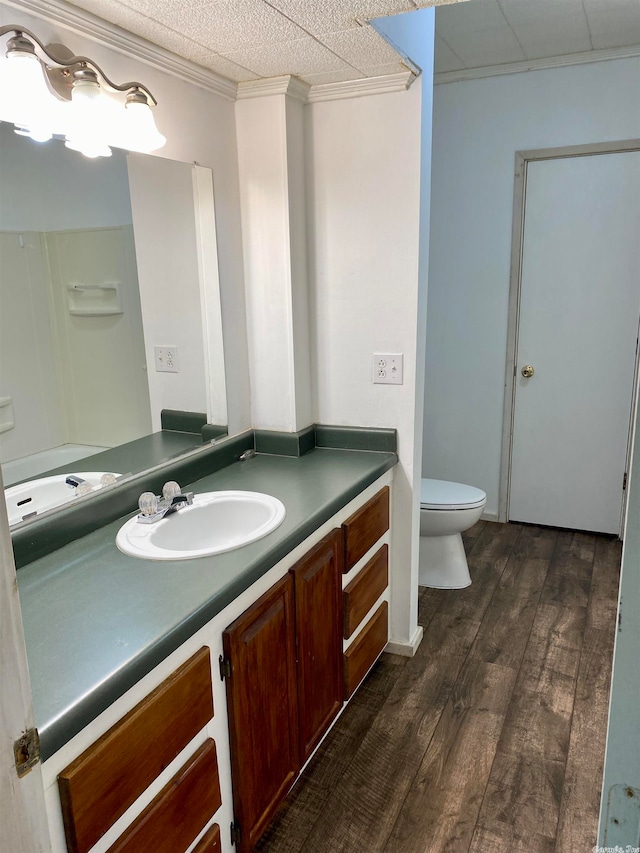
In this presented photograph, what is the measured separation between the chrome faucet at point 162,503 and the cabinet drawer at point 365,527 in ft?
1.64

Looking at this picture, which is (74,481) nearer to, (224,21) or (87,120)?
(87,120)

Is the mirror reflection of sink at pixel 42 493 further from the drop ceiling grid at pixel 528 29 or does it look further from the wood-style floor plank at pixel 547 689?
the drop ceiling grid at pixel 528 29

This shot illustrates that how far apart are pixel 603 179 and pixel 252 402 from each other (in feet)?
7.03

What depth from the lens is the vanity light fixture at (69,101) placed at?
51.2 inches

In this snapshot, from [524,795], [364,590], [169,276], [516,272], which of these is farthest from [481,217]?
[524,795]

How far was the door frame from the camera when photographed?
3.09 meters

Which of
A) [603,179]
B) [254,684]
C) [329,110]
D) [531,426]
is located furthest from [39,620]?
[603,179]

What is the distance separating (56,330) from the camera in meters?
1.54

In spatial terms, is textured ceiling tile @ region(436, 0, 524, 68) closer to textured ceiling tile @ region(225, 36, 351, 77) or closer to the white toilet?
textured ceiling tile @ region(225, 36, 351, 77)

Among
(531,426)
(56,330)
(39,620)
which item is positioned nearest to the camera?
(39,620)

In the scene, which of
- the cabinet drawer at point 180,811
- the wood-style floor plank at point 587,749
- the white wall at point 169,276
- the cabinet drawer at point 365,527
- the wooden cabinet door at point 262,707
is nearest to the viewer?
the cabinet drawer at point 180,811

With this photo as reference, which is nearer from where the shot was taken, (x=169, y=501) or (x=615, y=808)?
(x=615, y=808)

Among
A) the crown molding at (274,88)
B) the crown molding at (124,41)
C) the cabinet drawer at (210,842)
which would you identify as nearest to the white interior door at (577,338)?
the crown molding at (274,88)

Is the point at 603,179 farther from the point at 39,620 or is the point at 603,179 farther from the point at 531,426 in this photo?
the point at 39,620
